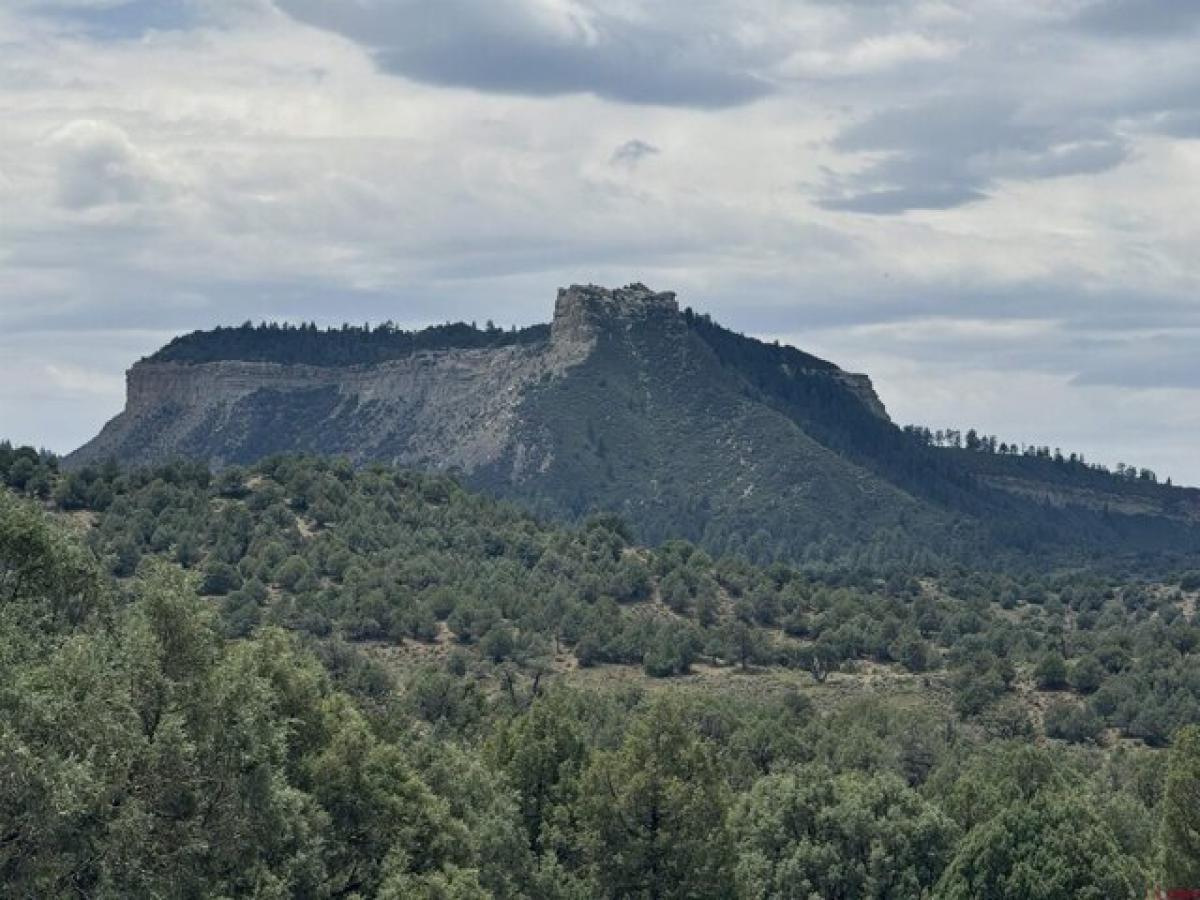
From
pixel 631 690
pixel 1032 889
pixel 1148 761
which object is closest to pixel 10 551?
pixel 1032 889

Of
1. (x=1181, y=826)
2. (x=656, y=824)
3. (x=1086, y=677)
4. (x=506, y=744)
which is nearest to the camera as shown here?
(x=656, y=824)

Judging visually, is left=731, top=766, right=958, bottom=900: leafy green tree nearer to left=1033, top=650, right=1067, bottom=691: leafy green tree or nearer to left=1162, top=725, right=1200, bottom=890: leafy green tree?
left=1162, top=725, right=1200, bottom=890: leafy green tree

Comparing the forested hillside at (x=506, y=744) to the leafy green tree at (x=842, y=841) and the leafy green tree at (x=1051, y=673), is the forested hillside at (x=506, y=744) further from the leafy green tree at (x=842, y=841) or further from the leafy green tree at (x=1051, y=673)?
the leafy green tree at (x=1051, y=673)

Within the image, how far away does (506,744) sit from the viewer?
92.2 meters

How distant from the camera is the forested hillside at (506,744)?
54.6m

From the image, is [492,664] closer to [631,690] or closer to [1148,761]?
[631,690]

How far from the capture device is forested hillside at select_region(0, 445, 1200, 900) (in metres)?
54.6

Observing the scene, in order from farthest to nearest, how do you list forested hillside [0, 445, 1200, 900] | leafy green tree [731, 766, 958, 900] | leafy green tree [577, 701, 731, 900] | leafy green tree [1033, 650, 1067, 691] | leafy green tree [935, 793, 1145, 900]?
leafy green tree [1033, 650, 1067, 691] → leafy green tree [731, 766, 958, 900] → leafy green tree [935, 793, 1145, 900] → leafy green tree [577, 701, 731, 900] → forested hillside [0, 445, 1200, 900]

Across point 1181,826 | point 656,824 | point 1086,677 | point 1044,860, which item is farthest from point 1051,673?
point 656,824

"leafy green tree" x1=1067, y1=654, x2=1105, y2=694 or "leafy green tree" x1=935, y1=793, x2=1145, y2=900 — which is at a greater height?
"leafy green tree" x1=1067, y1=654, x2=1105, y2=694

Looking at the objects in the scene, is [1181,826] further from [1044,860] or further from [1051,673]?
[1051,673]

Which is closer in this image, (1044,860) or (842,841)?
(1044,860)

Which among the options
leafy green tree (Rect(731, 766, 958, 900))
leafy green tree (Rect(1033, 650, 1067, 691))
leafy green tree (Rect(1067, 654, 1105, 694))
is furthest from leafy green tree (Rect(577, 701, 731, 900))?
leafy green tree (Rect(1033, 650, 1067, 691))

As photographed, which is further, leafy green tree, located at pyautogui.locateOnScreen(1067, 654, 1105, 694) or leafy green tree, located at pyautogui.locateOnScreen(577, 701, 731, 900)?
leafy green tree, located at pyautogui.locateOnScreen(1067, 654, 1105, 694)
